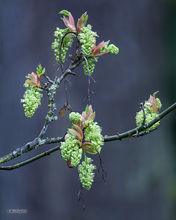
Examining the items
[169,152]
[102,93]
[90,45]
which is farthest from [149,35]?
[90,45]

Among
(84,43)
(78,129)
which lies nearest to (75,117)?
(78,129)

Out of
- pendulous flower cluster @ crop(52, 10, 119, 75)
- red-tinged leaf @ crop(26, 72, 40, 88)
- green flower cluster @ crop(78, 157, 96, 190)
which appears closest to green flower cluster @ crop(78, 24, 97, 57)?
pendulous flower cluster @ crop(52, 10, 119, 75)

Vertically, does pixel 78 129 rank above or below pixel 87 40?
below

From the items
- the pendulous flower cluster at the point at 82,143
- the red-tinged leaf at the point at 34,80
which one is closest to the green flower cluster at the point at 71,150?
the pendulous flower cluster at the point at 82,143

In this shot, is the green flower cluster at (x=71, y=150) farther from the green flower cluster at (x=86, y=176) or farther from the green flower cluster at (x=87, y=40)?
the green flower cluster at (x=87, y=40)

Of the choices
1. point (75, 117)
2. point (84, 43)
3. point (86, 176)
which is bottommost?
point (86, 176)

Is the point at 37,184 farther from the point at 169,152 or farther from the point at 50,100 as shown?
the point at 50,100

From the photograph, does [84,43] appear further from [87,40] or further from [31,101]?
[31,101]
